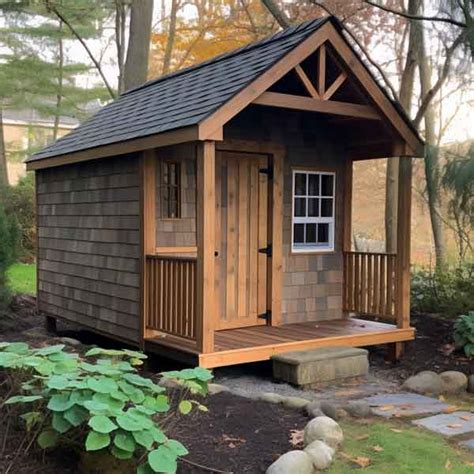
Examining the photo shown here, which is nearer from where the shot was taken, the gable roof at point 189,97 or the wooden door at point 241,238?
the gable roof at point 189,97

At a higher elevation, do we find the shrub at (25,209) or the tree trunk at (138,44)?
the tree trunk at (138,44)

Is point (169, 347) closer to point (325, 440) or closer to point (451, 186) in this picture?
point (325, 440)

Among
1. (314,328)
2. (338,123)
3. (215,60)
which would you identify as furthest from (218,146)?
(314,328)

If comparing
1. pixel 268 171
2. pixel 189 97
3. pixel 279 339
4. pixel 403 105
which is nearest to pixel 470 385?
pixel 279 339

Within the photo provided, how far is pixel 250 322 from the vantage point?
23.7ft

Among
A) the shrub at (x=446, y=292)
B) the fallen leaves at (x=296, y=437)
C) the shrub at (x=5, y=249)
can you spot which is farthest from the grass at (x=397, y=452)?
the shrub at (x=5, y=249)

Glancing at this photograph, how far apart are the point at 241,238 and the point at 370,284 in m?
1.76

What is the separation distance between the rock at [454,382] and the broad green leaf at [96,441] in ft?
13.5

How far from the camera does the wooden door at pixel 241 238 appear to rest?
6.99 m

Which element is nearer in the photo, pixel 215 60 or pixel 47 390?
pixel 47 390

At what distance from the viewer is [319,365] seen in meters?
5.95

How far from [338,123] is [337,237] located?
1426 mm

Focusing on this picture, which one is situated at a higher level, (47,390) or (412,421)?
(47,390)

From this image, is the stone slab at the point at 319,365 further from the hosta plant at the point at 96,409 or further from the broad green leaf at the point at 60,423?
the broad green leaf at the point at 60,423
